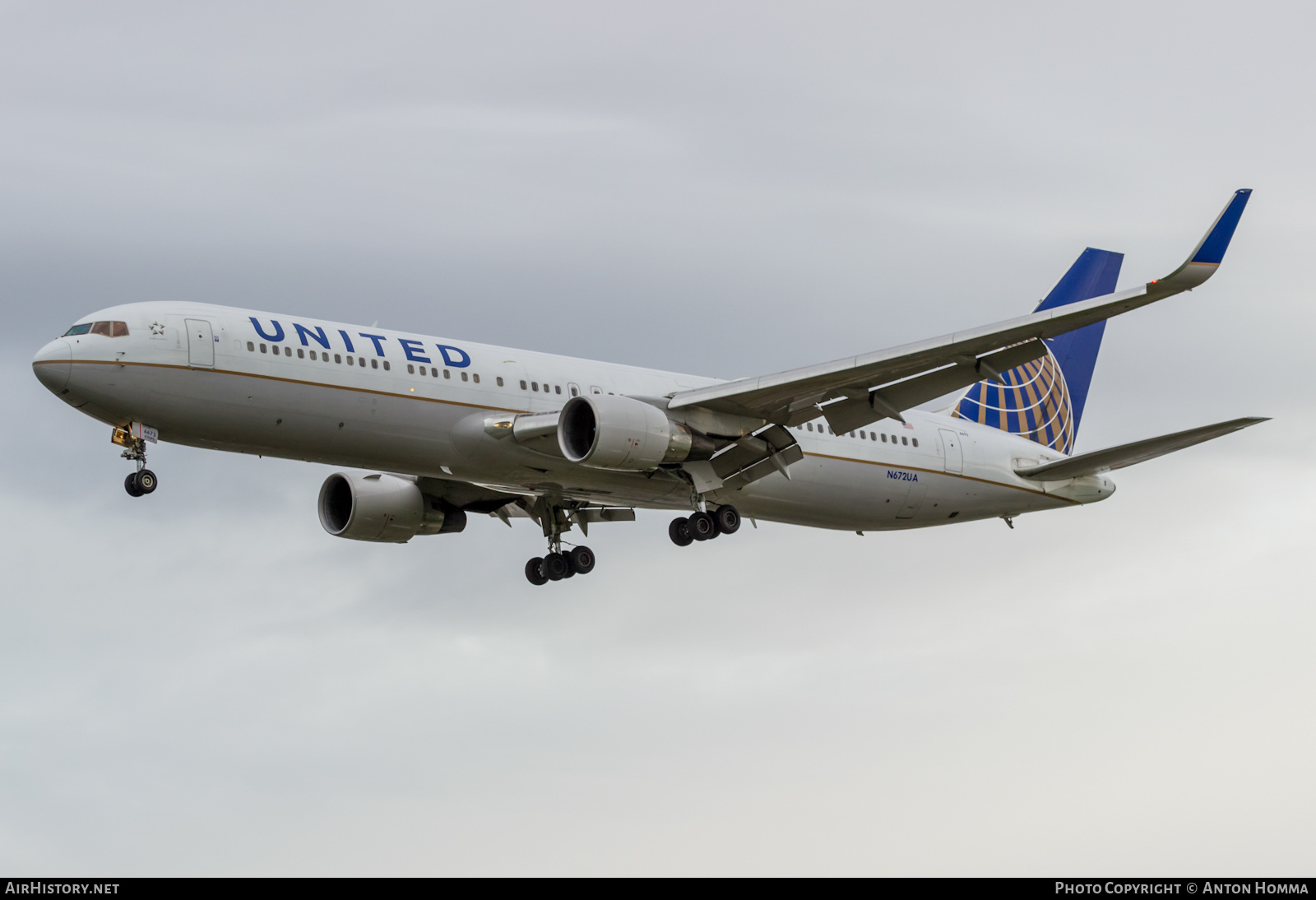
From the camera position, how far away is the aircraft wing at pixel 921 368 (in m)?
30.5

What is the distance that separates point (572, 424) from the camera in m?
35.8

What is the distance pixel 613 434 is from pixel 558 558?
9196mm

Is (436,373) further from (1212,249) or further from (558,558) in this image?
(1212,249)

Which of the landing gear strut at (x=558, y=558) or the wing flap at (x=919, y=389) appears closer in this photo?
the wing flap at (x=919, y=389)

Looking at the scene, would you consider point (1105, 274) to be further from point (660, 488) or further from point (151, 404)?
point (151, 404)

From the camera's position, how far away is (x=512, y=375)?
37125 mm

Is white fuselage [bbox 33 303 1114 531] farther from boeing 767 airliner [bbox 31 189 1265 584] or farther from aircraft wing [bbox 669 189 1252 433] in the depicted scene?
aircraft wing [bbox 669 189 1252 433]

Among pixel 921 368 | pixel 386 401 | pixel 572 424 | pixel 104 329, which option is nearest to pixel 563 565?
pixel 572 424

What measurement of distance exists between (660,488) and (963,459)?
906 cm

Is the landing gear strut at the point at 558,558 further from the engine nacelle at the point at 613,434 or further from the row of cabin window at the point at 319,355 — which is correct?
the row of cabin window at the point at 319,355

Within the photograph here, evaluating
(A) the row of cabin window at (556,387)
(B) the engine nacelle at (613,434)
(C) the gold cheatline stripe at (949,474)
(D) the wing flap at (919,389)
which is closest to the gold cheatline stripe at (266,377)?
(A) the row of cabin window at (556,387)

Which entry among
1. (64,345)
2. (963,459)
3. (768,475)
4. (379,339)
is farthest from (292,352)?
(963,459)

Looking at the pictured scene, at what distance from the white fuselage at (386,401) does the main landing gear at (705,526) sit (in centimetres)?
37

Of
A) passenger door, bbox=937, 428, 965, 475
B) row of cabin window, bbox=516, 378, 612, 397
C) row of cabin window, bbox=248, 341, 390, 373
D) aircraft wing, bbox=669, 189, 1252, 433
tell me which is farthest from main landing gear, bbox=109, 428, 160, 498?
passenger door, bbox=937, 428, 965, 475
